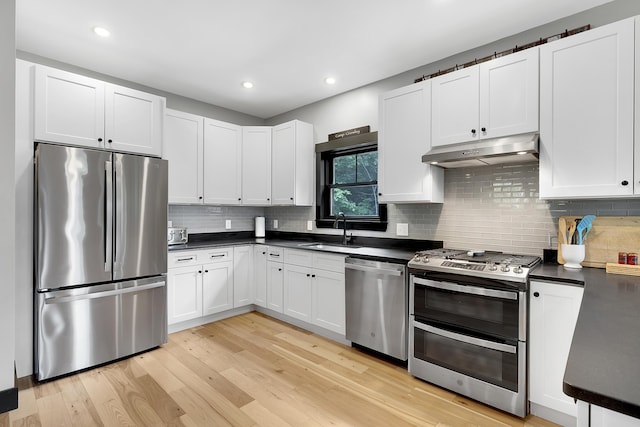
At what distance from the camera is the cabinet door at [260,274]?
390 cm

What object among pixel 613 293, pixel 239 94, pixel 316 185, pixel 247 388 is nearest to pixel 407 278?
pixel 613 293

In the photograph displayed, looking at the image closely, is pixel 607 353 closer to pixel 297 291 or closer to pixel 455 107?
pixel 455 107

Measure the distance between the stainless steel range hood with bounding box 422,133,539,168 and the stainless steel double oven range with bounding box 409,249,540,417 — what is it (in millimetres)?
744

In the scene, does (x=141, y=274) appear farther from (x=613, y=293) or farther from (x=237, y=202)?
(x=613, y=293)

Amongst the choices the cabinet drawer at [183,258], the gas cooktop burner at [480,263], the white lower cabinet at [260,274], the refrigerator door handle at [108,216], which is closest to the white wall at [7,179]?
the refrigerator door handle at [108,216]

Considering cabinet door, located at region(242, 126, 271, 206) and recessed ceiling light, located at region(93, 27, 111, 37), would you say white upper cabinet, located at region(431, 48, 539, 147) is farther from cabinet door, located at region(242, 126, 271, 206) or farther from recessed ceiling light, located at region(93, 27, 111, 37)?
recessed ceiling light, located at region(93, 27, 111, 37)

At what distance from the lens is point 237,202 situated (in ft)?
13.6

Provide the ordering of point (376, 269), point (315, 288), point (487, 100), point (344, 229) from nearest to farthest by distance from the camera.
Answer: point (487, 100) < point (376, 269) < point (315, 288) < point (344, 229)

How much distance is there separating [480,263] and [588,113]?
117cm

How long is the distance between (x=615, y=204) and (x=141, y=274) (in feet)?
12.5

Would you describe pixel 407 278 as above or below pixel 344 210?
below

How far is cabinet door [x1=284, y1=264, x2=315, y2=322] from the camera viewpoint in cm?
341

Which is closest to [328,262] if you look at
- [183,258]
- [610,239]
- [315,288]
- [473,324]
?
[315,288]

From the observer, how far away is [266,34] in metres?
2.65
